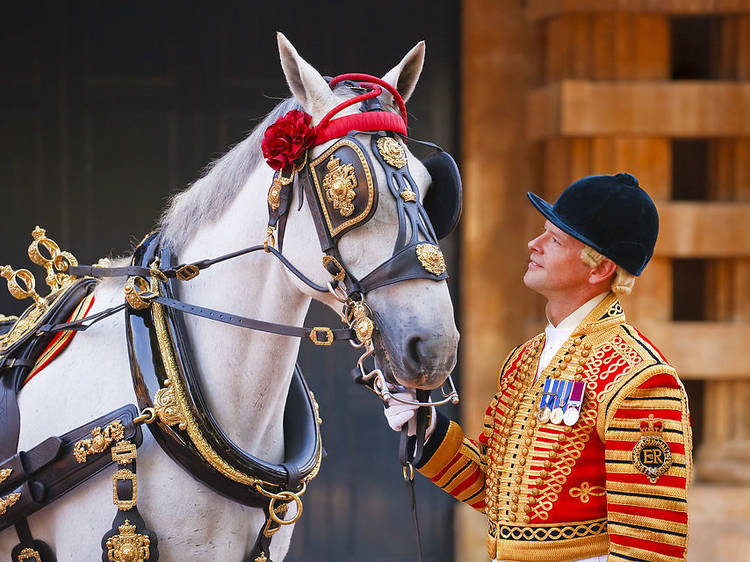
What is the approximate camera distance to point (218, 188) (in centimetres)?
187

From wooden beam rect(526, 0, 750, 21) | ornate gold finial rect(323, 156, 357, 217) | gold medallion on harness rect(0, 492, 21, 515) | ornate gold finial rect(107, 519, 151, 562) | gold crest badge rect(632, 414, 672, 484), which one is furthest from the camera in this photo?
wooden beam rect(526, 0, 750, 21)

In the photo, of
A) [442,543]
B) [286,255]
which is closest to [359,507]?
[442,543]

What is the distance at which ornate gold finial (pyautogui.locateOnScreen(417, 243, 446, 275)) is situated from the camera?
1.56m

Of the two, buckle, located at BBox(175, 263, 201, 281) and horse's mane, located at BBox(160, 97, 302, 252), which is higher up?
horse's mane, located at BBox(160, 97, 302, 252)

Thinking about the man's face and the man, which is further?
the man's face

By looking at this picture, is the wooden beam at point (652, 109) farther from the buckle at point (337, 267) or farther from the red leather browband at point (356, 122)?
the buckle at point (337, 267)

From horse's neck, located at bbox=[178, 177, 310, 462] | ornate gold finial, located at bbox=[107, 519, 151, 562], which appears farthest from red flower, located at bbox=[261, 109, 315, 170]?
ornate gold finial, located at bbox=[107, 519, 151, 562]

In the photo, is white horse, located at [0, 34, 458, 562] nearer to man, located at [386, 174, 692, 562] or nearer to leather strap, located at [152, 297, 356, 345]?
leather strap, located at [152, 297, 356, 345]

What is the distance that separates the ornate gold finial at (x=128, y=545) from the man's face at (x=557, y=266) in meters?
0.89

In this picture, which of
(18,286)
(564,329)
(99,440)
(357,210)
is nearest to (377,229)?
(357,210)

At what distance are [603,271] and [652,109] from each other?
2310 mm

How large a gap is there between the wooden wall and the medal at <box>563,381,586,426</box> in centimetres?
221

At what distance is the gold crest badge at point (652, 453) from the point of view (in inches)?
58.8

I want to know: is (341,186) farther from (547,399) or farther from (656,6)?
(656,6)
